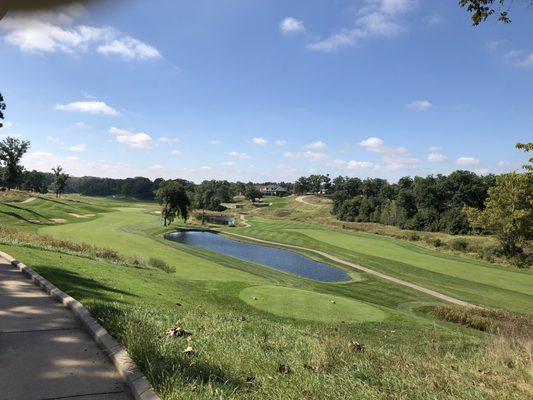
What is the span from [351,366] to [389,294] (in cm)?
2586

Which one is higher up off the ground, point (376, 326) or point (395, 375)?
point (395, 375)

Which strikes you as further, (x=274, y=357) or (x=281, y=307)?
(x=281, y=307)

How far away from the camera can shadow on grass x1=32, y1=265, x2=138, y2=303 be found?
348 inches

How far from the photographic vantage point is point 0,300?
7.70 meters

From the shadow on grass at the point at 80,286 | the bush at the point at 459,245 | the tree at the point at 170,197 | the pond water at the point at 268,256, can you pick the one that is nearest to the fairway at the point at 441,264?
the bush at the point at 459,245

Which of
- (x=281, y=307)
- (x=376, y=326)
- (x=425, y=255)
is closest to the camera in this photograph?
(x=376, y=326)

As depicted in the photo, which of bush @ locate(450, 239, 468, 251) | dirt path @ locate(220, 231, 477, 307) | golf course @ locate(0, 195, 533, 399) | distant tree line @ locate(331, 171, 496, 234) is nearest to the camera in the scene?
golf course @ locate(0, 195, 533, 399)

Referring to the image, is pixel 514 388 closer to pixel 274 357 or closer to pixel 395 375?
pixel 395 375

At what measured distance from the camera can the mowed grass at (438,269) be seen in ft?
102

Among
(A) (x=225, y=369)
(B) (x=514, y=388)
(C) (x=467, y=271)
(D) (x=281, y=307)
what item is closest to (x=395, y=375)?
(B) (x=514, y=388)

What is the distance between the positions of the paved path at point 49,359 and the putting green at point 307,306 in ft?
29.1

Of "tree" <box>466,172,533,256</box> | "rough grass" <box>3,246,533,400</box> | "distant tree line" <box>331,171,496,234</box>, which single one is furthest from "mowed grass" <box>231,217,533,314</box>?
"distant tree line" <box>331,171,496,234</box>

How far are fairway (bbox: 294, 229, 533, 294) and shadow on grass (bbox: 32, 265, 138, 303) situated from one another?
35.4m

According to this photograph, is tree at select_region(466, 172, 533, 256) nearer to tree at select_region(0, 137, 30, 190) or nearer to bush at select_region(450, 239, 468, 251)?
bush at select_region(450, 239, 468, 251)
